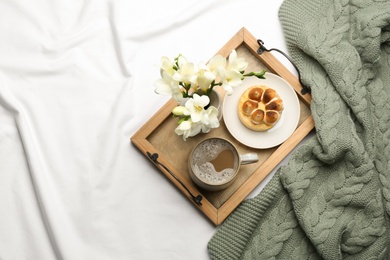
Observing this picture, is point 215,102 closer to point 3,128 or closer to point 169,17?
point 169,17

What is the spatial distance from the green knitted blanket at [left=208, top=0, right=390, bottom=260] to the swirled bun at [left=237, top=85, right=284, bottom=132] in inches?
3.4

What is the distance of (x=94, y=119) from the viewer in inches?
43.9

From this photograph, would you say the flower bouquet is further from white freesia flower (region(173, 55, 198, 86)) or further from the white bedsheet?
the white bedsheet

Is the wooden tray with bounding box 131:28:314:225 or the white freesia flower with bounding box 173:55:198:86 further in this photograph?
the wooden tray with bounding box 131:28:314:225

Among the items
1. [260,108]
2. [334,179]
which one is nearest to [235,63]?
[260,108]

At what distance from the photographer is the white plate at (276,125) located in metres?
1.07

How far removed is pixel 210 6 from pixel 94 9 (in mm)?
282

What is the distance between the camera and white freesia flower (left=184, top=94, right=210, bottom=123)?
0.84m

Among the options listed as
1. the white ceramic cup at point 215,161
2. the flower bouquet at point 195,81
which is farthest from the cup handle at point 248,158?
the flower bouquet at point 195,81

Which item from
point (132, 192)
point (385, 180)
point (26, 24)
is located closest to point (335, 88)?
point (385, 180)

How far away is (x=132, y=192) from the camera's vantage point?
3.57 feet

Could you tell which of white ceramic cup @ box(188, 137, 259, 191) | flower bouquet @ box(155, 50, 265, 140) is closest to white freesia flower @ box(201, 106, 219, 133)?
flower bouquet @ box(155, 50, 265, 140)

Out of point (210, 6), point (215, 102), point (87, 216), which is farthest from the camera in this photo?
point (210, 6)

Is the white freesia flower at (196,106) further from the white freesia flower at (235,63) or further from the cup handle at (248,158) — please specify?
the cup handle at (248,158)
